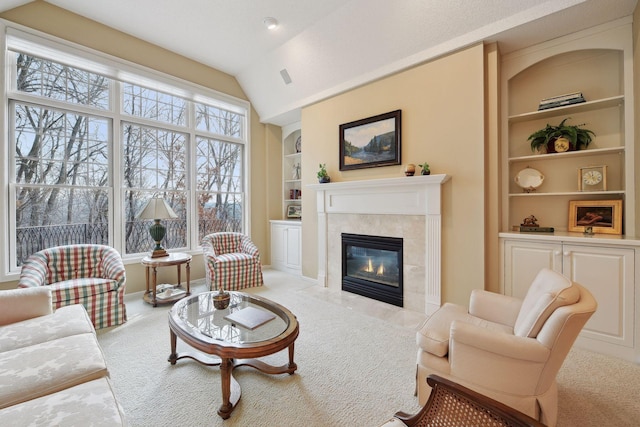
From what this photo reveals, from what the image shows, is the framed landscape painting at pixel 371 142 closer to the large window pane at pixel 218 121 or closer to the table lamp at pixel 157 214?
the large window pane at pixel 218 121

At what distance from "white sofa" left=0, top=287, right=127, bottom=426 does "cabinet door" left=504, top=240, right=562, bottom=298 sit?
10.5 ft

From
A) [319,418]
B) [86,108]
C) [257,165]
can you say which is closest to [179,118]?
[86,108]

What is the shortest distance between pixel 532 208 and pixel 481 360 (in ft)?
7.70

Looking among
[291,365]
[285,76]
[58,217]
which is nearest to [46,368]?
[291,365]

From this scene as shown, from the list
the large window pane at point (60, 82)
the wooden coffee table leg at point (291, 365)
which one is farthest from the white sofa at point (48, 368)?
the large window pane at point (60, 82)

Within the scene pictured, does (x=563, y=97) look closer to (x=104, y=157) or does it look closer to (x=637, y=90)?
(x=637, y=90)

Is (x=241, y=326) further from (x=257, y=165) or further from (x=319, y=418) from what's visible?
(x=257, y=165)

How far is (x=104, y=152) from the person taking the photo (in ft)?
12.0

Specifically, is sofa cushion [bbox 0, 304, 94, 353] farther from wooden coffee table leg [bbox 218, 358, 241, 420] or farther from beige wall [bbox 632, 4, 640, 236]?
beige wall [bbox 632, 4, 640, 236]

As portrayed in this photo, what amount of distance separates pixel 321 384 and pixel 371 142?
9.48 feet

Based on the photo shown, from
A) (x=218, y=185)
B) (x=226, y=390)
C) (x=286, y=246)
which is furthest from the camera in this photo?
(x=286, y=246)

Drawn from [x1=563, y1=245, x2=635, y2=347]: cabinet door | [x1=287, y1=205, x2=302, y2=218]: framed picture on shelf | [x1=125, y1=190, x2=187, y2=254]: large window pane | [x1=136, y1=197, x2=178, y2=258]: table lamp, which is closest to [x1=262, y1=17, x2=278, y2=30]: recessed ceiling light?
[x1=136, y1=197, x2=178, y2=258]: table lamp

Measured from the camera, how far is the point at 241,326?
1961mm

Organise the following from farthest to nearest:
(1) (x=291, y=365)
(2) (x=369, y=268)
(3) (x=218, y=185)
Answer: (3) (x=218, y=185) < (2) (x=369, y=268) < (1) (x=291, y=365)
